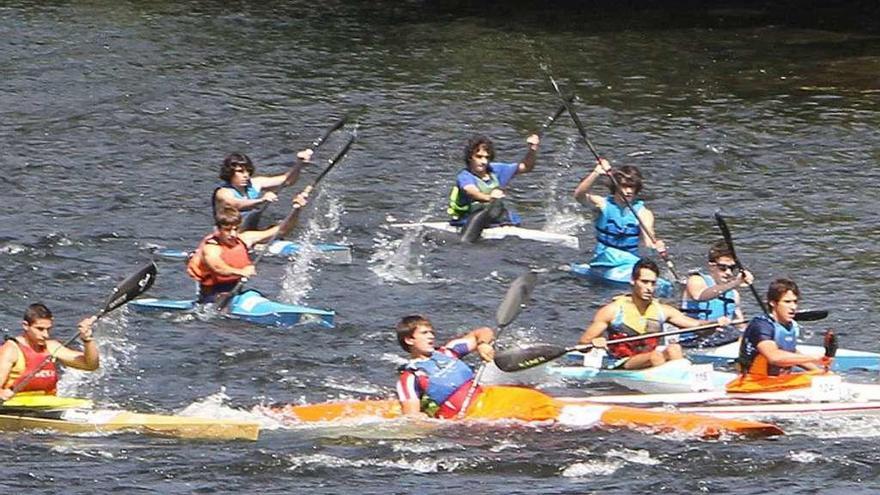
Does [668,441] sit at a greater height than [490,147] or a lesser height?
lesser

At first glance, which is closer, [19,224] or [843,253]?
[843,253]

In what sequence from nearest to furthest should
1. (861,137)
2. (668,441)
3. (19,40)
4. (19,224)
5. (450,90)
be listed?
(668,441) → (19,224) → (861,137) → (450,90) → (19,40)

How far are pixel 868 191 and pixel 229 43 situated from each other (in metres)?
11.4

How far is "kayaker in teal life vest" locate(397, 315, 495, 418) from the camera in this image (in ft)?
43.2

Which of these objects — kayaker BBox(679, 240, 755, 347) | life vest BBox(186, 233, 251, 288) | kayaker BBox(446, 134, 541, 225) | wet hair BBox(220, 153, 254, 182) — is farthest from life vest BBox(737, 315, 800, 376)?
wet hair BBox(220, 153, 254, 182)

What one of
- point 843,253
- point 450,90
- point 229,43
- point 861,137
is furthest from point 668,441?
point 229,43

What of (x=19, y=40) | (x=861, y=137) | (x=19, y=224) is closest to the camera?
(x=19, y=224)

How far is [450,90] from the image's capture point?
25.1 m

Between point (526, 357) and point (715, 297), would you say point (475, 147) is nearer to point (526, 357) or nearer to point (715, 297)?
point (715, 297)

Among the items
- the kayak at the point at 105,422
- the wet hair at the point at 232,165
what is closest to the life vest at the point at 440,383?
the kayak at the point at 105,422

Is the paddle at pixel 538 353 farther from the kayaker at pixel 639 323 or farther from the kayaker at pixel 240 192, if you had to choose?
the kayaker at pixel 240 192

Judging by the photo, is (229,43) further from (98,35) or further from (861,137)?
(861,137)

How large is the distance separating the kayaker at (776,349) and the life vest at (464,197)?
5591 millimetres

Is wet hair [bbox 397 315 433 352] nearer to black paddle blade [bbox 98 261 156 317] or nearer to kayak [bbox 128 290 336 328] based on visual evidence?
black paddle blade [bbox 98 261 156 317]
